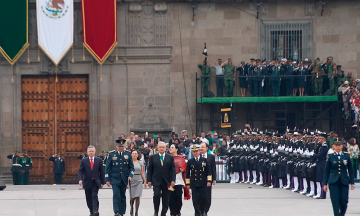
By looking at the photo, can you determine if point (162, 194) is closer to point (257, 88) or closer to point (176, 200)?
point (176, 200)

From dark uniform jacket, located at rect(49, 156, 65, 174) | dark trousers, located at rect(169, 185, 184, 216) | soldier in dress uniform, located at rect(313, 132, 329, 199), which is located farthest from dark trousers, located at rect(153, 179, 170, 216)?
dark uniform jacket, located at rect(49, 156, 65, 174)

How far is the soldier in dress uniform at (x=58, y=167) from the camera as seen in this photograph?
90.6 feet

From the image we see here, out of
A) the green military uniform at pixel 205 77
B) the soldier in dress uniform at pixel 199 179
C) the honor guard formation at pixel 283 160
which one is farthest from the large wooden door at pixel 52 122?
the soldier in dress uniform at pixel 199 179

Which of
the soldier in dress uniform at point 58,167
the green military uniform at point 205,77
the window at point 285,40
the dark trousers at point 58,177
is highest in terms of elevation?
the window at point 285,40

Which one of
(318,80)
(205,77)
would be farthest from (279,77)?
(205,77)

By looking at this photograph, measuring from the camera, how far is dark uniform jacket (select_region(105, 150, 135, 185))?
1432cm

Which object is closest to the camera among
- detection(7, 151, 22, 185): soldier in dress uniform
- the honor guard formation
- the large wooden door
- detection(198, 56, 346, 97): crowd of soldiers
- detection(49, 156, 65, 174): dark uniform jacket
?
the honor guard formation

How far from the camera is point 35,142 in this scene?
29297 millimetres

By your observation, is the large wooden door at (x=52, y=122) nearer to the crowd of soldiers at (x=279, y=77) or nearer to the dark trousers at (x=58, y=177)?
the dark trousers at (x=58, y=177)

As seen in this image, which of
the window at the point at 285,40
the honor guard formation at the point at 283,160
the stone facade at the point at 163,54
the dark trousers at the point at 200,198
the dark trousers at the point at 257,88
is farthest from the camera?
the window at the point at 285,40

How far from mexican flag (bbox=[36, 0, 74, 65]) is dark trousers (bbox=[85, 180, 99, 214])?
15344 millimetres

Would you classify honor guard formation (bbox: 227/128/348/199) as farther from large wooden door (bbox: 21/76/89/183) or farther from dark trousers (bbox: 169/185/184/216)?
large wooden door (bbox: 21/76/89/183)

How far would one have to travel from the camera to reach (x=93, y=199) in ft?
47.1

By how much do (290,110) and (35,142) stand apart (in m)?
12.9
